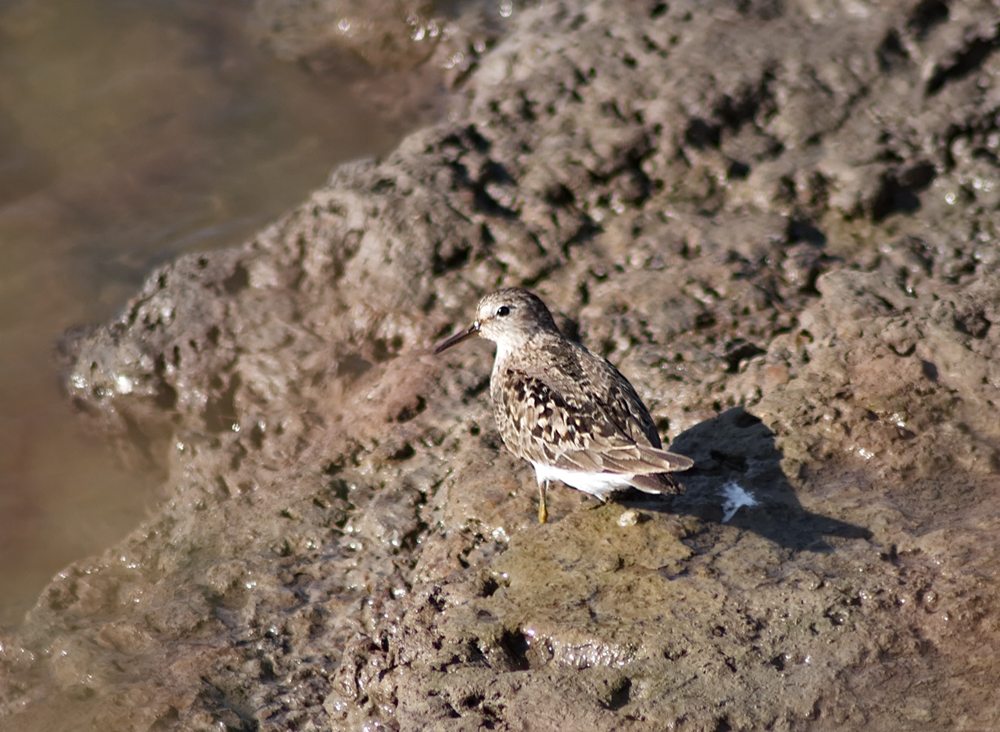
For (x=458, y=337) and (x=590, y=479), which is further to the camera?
(x=458, y=337)

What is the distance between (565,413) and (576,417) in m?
0.06

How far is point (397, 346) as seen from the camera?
6.34 metres

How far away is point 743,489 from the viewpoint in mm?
4824

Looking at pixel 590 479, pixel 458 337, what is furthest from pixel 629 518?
pixel 458 337

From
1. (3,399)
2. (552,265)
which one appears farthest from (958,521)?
(3,399)

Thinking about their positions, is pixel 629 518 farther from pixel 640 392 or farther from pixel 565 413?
pixel 640 392

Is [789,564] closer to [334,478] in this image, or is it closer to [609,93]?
[334,478]

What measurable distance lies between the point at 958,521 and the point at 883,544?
1.32ft

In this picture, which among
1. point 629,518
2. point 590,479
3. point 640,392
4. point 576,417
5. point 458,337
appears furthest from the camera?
point 458,337

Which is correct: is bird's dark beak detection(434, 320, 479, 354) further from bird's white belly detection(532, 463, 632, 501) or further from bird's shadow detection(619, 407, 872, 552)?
bird's shadow detection(619, 407, 872, 552)

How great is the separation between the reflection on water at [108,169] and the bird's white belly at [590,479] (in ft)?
9.26

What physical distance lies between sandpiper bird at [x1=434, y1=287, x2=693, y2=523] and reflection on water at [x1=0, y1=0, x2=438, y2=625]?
2594mm

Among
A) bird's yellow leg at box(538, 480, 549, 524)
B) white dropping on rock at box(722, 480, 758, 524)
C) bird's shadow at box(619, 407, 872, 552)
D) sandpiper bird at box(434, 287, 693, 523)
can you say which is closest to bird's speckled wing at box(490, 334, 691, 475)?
sandpiper bird at box(434, 287, 693, 523)

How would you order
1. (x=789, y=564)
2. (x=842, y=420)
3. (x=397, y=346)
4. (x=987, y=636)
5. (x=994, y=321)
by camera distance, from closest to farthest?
1. (x=987, y=636)
2. (x=789, y=564)
3. (x=842, y=420)
4. (x=994, y=321)
5. (x=397, y=346)
